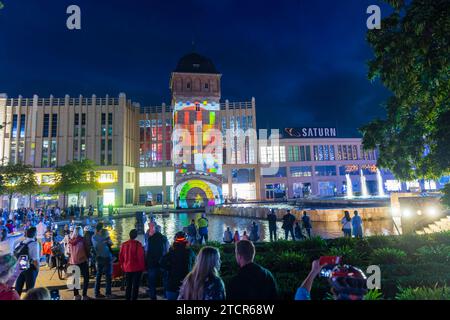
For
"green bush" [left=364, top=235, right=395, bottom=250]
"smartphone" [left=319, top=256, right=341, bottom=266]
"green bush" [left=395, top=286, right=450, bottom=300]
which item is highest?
"smartphone" [left=319, top=256, right=341, bottom=266]

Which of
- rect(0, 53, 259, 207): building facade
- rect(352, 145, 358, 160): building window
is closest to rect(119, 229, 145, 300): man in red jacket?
rect(0, 53, 259, 207): building facade

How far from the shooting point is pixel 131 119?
6341 cm

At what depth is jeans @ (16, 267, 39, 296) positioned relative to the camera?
606 cm

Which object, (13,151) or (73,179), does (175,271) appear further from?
(13,151)

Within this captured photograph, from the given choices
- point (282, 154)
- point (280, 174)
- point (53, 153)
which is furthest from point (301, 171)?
point (53, 153)

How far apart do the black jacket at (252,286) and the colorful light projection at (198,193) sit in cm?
4065

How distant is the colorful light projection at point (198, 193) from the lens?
43.8 m

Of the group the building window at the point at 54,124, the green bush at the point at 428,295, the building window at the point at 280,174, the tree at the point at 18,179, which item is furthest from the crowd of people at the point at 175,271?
the building window at the point at 54,124

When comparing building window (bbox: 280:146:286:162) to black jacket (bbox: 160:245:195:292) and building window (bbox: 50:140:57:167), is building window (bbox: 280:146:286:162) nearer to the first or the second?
building window (bbox: 50:140:57:167)

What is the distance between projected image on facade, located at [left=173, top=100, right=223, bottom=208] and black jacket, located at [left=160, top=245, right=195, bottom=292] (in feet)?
126
